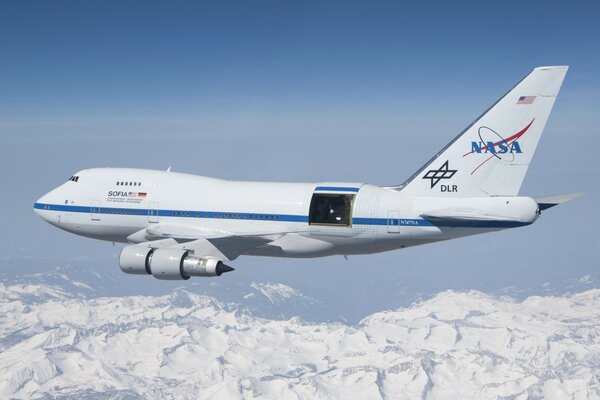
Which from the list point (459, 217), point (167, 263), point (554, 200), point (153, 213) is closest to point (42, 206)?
point (153, 213)

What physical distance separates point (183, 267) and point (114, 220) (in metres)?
9.57

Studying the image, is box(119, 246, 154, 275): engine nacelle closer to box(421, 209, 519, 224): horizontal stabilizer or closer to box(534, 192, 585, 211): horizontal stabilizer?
box(421, 209, 519, 224): horizontal stabilizer

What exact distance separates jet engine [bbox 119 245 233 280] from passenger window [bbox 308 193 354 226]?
6.57m

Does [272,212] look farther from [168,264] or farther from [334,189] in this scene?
[168,264]

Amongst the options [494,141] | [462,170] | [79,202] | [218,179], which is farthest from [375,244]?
[79,202]

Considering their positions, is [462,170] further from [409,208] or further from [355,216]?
[355,216]

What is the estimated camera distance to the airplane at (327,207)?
3819 cm

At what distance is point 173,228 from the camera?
44.8 meters

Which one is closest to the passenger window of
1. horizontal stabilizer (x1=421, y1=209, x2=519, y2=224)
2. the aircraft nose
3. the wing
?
the wing

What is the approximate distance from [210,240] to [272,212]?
4367 mm

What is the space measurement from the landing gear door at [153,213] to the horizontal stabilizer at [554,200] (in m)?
25.1

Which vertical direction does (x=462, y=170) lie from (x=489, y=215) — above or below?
above

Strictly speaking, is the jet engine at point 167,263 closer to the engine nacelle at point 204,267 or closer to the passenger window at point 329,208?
the engine nacelle at point 204,267

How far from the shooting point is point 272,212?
42750 mm
